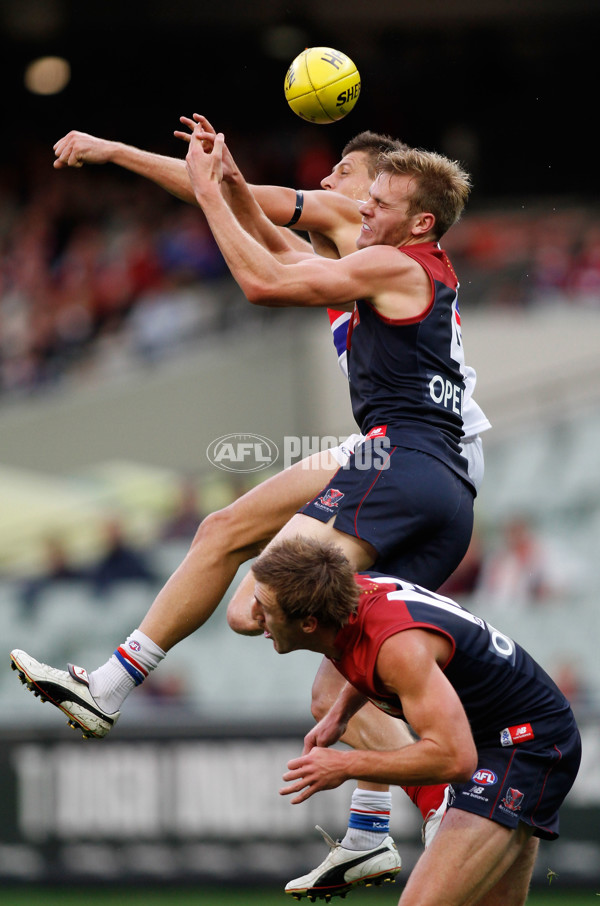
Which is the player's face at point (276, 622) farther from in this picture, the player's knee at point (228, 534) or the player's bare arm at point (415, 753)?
the player's knee at point (228, 534)

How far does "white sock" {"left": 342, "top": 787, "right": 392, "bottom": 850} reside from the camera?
598 cm

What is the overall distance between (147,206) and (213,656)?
5.77 m

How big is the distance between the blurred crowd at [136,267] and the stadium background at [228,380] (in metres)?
0.04

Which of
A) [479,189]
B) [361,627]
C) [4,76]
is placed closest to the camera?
[361,627]

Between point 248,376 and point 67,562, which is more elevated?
point 248,376

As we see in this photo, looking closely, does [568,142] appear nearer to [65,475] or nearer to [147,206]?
[147,206]

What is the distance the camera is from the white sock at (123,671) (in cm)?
549

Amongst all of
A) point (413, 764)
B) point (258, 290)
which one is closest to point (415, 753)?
point (413, 764)

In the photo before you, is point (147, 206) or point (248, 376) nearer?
point (248, 376)

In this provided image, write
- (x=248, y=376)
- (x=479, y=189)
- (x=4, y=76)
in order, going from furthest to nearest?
1. (x=4, y=76)
2. (x=479, y=189)
3. (x=248, y=376)

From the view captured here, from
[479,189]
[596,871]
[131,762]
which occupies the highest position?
[479,189]

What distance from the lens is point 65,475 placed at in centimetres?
1395

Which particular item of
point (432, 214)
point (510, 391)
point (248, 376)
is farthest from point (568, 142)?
point (432, 214)

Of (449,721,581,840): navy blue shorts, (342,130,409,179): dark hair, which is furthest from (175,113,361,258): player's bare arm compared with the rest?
(449,721,581,840): navy blue shorts
